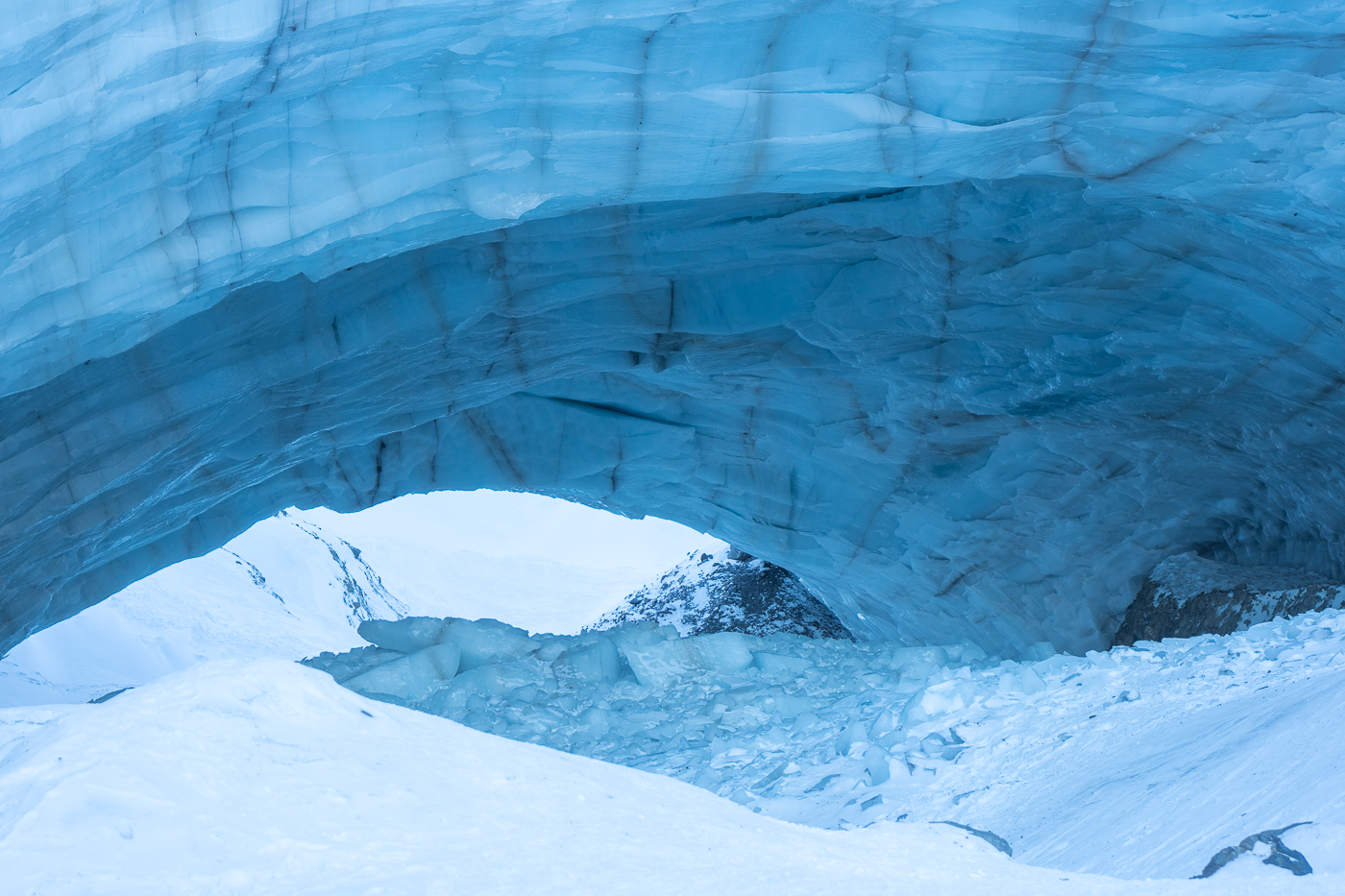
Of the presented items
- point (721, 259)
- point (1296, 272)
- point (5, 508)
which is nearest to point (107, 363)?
point (5, 508)

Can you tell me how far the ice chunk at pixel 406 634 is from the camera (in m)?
7.18

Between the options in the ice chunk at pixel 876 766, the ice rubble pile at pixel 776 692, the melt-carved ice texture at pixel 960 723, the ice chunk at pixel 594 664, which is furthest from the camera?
the ice chunk at pixel 594 664

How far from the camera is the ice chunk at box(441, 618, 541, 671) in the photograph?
6.78 m

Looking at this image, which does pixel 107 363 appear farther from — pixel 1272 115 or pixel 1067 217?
pixel 1272 115

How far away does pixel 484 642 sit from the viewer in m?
6.88

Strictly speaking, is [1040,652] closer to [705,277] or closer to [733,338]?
[733,338]

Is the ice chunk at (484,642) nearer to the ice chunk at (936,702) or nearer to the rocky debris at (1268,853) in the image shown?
the ice chunk at (936,702)

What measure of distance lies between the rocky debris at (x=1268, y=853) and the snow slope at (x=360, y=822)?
83mm

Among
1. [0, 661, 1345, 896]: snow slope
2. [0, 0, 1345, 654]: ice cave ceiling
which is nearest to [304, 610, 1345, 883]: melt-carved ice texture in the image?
[0, 661, 1345, 896]: snow slope

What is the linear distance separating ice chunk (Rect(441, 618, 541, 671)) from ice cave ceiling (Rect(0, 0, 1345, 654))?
1410mm

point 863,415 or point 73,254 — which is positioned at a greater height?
point 73,254

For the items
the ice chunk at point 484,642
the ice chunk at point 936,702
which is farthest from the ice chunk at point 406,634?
the ice chunk at point 936,702

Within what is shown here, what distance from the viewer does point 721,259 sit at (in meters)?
5.18

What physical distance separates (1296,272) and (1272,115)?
1011 mm
